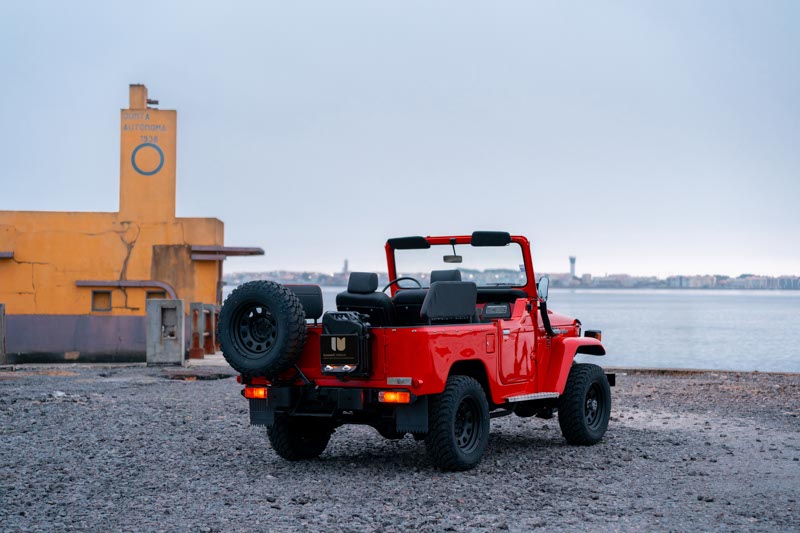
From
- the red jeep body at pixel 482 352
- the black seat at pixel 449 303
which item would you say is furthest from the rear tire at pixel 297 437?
the black seat at pixel 449 303

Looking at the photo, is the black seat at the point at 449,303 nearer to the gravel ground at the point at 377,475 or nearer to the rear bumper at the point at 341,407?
the rear bumper at the point at 341,407

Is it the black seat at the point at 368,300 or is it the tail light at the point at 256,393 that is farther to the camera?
the black seat at the point at 368,300

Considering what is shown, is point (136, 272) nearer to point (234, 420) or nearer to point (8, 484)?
point (234, 420)

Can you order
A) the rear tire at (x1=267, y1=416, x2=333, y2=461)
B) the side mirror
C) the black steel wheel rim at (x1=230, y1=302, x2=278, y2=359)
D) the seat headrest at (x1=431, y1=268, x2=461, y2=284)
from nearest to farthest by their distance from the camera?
the black steel wheel rim at (x1=230, y1=302, x2=278, y2=359) < the rear tire at (x1=267, y1=416, x2=333, y2=461) < the side mirror < the seat headrest at (x1=431, y1=268, x2=461, y2=284)

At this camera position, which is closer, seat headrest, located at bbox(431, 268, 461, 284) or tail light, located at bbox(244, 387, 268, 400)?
tail light, located at bbox(244, 387, 268, 400)

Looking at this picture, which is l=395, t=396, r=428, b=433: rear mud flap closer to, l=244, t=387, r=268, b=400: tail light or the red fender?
l=244, t=387, r=268, b=400: tail light

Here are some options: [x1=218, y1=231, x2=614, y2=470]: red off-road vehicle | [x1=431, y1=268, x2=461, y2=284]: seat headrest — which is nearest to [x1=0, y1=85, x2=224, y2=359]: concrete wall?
[x1=431, y1=268, x2=461, y2=284]: seat headrest

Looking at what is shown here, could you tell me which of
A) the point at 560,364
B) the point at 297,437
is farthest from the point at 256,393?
the point at 560,364

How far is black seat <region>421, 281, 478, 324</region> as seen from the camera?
8.79 meters

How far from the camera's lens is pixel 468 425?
29.7 ft

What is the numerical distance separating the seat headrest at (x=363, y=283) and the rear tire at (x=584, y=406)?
2667 millimetres

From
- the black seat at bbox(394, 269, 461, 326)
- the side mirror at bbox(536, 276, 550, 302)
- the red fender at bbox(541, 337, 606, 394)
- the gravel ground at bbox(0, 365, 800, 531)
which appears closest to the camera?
the gravel ground at bbox(0, 365, 800, 531)

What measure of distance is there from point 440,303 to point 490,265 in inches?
78.2

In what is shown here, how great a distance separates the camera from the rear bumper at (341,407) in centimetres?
845
